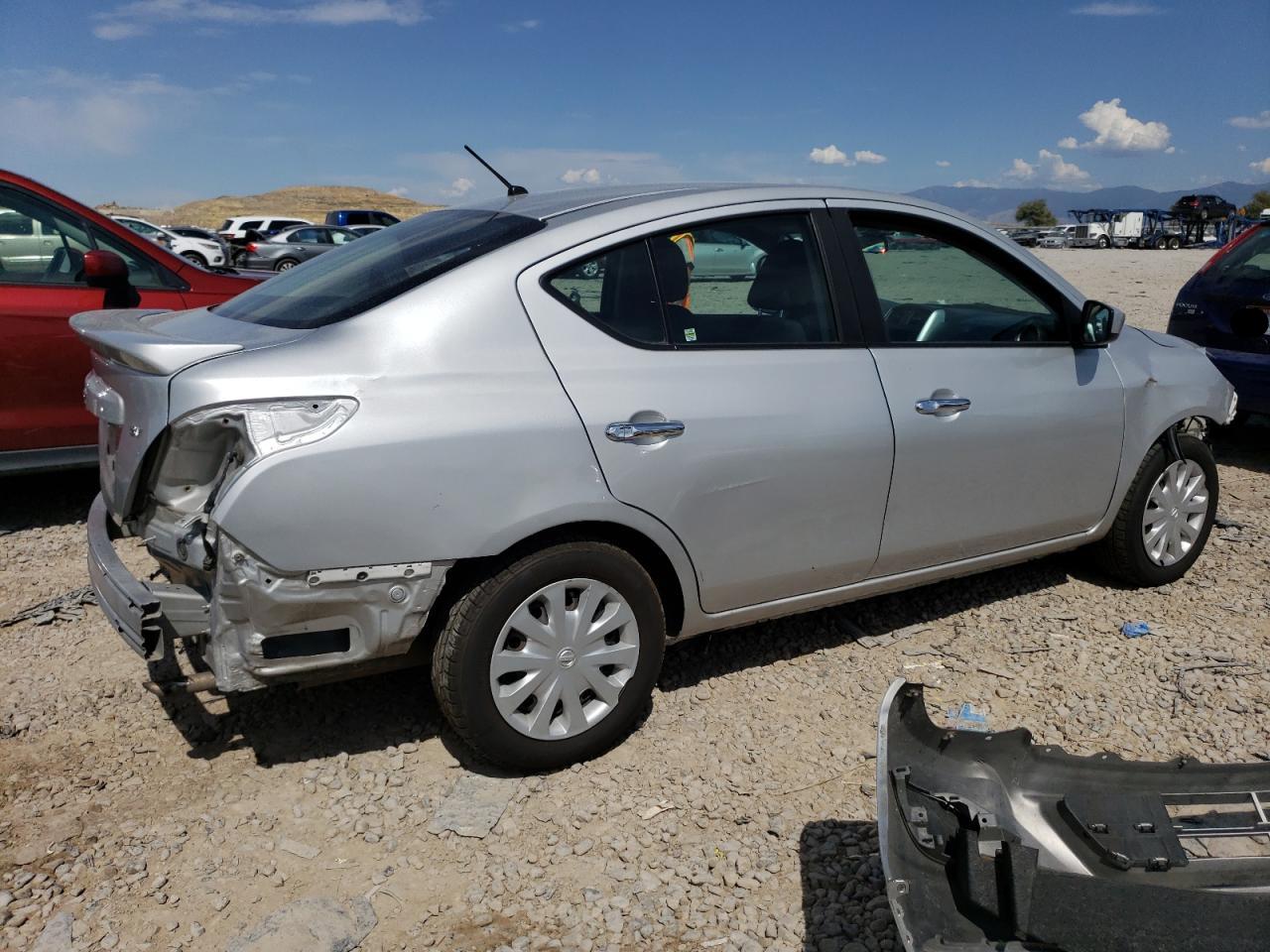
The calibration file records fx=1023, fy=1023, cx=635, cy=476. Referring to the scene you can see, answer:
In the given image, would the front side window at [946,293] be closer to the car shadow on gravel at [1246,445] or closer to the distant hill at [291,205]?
the car shadow on gravel at [1246,445]

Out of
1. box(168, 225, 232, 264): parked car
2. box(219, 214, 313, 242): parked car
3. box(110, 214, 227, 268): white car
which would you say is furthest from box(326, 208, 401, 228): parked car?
box(110, 214, 227, 268): white car

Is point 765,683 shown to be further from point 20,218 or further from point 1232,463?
point 1232,463

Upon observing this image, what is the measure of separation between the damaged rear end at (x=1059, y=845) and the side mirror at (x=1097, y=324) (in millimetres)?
1905

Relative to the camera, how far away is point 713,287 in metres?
3.76

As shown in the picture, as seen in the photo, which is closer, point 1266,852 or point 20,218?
point 1266,852

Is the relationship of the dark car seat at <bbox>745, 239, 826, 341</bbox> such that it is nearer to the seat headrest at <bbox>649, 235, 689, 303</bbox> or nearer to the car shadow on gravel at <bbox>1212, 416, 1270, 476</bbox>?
the seat headrest at <bbox>649, 235, 689, 303</bbox>

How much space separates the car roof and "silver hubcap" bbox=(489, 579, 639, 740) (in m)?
1.24

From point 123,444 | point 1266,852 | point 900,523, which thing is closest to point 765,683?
point 900,523

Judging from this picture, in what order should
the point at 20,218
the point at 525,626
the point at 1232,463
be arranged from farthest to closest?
the point at 1232,463 < the point at 20,218 < the point at 525,626

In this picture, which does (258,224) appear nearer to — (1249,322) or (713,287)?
(1249,322)

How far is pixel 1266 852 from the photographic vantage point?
284 centimetres

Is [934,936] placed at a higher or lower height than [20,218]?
lower

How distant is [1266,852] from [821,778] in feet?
4.07

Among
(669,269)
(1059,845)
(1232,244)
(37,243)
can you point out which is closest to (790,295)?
(669,269)
